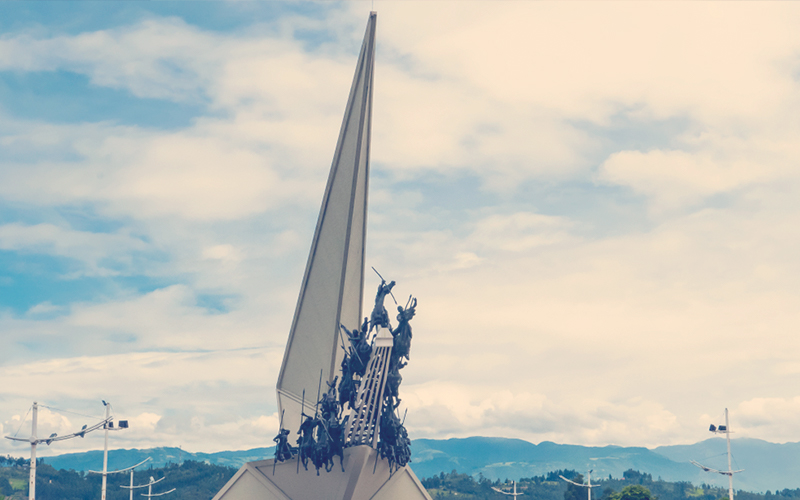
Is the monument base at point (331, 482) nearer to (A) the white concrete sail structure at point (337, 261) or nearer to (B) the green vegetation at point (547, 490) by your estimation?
(A) the white concrete sail structure at point (337, 261)

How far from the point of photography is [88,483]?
356 feet

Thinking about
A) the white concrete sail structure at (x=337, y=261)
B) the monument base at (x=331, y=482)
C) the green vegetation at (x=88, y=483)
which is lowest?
the green vegetation at (x=88, y=483)

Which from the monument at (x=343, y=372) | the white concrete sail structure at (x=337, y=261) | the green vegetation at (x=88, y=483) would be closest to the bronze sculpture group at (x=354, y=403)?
the monument at (x=343, y=372)

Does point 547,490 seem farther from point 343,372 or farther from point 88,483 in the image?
point 343,372

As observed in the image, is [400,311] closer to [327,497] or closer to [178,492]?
[327,497]

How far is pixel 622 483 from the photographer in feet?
371

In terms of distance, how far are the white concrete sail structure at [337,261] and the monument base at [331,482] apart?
8.37ft

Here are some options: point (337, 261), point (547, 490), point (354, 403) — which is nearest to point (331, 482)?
point (354, 403)

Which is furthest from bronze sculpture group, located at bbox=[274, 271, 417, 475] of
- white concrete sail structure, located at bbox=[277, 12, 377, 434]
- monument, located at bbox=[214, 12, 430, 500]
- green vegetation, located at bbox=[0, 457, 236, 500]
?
green vegetation, located at bbox=[0, 457, 236, 500]

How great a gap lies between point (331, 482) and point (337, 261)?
7.92m

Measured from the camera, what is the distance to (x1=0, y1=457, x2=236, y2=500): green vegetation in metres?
99.1

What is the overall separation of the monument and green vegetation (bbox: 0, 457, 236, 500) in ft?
224

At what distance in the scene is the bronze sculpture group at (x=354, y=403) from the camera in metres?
28.5

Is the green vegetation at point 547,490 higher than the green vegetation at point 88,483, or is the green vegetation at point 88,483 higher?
the green vegetation at point 88,483
